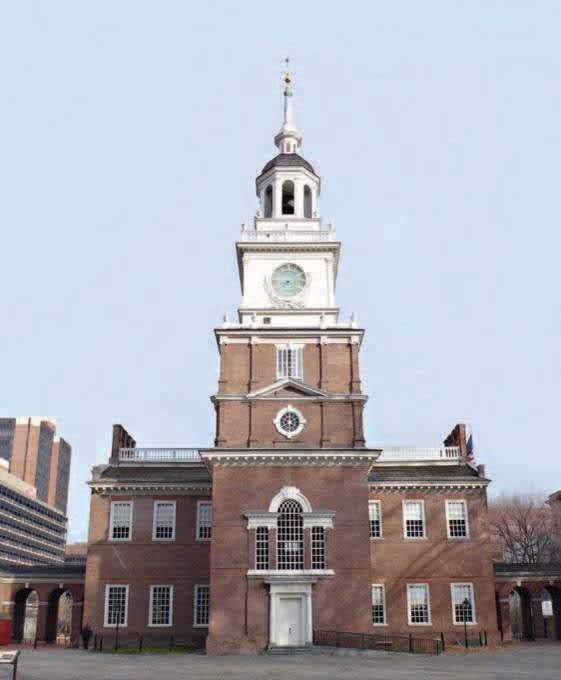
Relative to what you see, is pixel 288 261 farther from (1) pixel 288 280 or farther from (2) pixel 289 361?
(2) pixel 289 361

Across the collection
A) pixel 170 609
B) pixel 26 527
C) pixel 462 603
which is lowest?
pixel 170 609

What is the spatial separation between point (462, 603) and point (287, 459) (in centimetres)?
1430

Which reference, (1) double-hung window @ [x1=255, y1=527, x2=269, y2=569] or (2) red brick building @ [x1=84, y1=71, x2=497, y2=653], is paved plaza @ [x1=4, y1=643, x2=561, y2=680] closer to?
(2) red brick building @ [x1=84, y1=71, x2=497, y2=653]

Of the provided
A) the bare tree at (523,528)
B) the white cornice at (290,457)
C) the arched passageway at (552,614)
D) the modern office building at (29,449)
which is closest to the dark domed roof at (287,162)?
the white cornice at (290,457)

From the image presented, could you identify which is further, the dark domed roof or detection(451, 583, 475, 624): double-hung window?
the dark domed roof

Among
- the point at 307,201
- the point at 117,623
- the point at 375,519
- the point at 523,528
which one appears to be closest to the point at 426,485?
the point at 375,519

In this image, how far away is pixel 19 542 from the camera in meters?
138

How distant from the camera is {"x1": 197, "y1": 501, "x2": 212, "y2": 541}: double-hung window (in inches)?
1772

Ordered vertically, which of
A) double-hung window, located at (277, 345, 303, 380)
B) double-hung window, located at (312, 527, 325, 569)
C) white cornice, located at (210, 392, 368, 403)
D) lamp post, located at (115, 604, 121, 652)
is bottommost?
lamp post, located at (115, 604, 121, 652)

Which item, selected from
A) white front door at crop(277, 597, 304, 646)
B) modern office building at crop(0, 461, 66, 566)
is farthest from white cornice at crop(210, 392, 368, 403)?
modern office building at crop(0, 461, 66, 566)

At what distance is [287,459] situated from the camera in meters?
38.2

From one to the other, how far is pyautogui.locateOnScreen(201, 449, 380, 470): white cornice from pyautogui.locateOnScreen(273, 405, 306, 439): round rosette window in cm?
145

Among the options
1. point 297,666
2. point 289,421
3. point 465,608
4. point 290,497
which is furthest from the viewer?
point 465,608

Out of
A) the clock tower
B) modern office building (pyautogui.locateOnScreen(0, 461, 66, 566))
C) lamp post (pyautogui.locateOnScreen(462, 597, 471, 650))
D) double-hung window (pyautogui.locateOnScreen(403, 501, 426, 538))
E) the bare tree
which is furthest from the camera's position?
modern office building (pyautogui.locateOnScreen(0, 461, 66, 566))
